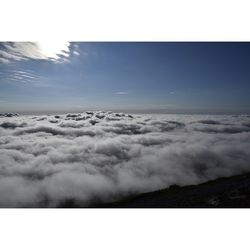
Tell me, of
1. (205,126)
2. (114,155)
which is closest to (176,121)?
(205,126)

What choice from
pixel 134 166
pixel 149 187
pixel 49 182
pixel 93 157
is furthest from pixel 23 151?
pixel 149 187

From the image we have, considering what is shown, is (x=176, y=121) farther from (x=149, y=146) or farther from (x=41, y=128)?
(x=41, y=128)

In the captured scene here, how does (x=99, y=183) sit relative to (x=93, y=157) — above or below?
below

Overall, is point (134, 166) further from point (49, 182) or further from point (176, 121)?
point (176, 121)

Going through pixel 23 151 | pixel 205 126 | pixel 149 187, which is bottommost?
pixel 149 187

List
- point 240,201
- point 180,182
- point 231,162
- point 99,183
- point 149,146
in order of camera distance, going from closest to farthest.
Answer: point 240,201 → point 99,183 → point 180,182 → point 231,162 → point 149,146

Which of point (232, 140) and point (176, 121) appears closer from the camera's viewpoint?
point (232, 140)

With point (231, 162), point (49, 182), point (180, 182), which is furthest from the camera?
point (231, 162)
